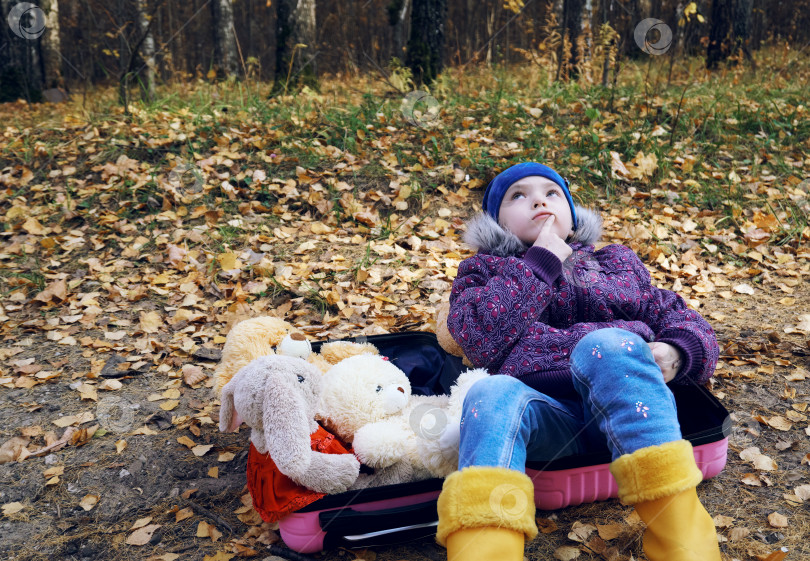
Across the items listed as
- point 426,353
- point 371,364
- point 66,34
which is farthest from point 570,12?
point 66,34

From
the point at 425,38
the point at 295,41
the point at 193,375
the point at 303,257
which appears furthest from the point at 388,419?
the point at 295,41

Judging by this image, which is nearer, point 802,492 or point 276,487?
point 276,487

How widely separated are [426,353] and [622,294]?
3.00 ft

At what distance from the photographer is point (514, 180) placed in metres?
2.37

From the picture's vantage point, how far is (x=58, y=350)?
123 inches

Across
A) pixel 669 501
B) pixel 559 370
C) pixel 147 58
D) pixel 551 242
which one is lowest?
pixel 669 501

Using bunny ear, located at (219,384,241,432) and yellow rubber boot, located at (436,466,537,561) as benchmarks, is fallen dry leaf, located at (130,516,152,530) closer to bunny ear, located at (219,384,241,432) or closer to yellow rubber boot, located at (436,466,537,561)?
bunny ear, located at (219,384,241,432)

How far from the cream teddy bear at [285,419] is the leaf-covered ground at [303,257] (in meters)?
0.30

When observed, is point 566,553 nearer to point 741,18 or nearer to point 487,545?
point 487,545

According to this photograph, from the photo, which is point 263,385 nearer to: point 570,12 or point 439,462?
point 439,462

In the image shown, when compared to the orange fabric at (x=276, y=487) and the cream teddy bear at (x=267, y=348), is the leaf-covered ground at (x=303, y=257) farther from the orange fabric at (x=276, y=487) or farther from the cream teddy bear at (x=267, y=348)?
the cream teddy bear at (x=267, y=348)

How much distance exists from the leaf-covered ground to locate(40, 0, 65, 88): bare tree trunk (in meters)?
3.57

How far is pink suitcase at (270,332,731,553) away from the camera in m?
1.75

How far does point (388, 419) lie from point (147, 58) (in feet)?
21.6
